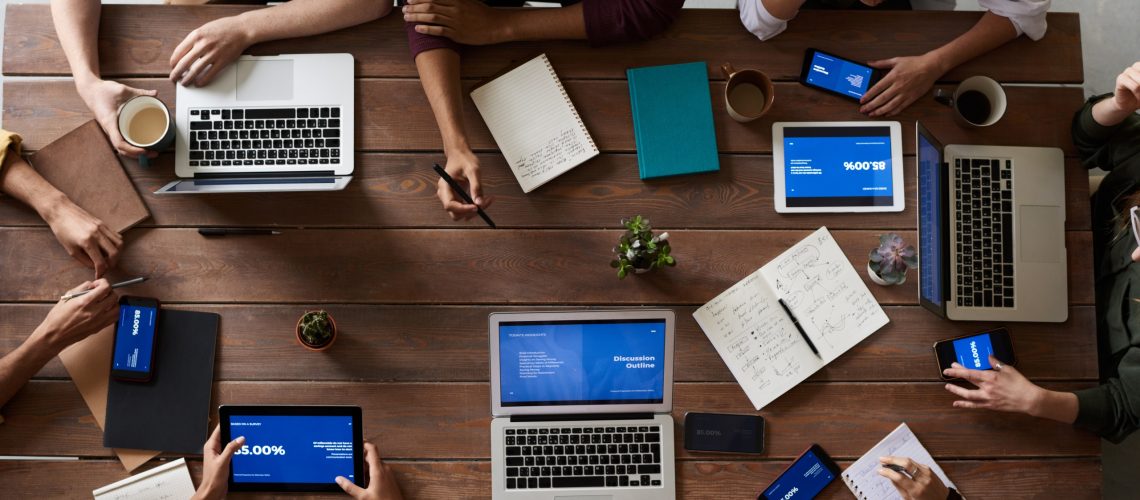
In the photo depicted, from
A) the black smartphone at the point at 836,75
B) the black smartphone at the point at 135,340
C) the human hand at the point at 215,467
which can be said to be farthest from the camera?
the black smartphone at the point at 836,75

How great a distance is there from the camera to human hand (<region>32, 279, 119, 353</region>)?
5.13 ft

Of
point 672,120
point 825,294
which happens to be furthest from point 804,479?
point 672,120

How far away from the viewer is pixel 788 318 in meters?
1.66

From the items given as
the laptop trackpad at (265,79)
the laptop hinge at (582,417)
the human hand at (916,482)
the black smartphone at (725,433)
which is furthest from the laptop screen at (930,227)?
the laptop trackpad at (265,79)

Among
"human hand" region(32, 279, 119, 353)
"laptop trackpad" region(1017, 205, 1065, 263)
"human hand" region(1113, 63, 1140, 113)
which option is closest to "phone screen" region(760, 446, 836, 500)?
"laptop trackpad" region(1017, 205, 1065, 263)

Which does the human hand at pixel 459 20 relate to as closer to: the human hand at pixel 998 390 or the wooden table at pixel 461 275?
the wooden table at pixel 461 275

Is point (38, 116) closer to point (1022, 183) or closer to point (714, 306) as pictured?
point (714, 306)

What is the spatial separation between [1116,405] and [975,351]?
314 millimetres

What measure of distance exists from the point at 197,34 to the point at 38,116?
44 cm

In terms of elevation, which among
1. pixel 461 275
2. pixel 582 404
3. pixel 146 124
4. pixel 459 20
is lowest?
pixel 582 404

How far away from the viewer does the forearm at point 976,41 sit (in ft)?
5.55

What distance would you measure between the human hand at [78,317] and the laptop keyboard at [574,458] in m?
0.96

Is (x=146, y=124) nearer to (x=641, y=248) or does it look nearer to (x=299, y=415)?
(x=299, y=415)

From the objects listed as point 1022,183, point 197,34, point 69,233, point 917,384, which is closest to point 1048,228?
point 1022,183
